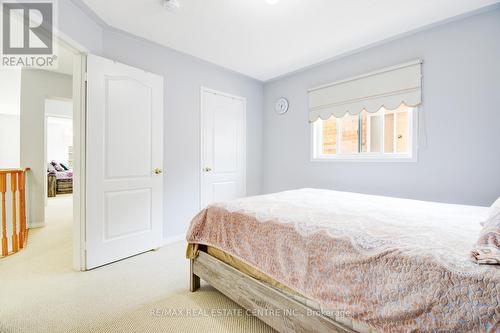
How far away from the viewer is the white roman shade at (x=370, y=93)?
245 cm

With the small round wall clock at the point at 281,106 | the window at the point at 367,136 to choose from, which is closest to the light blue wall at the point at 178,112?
the small round wall clock at the point at 281,106

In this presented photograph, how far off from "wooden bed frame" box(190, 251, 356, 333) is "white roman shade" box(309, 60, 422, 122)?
2426 millimetres

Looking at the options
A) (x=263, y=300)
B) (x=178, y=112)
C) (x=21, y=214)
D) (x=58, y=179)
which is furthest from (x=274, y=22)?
(x=58, y=179)

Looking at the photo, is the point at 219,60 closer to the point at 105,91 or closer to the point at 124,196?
the point at 105,91

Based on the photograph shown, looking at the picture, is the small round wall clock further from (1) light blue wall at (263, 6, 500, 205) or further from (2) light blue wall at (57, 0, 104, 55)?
(2) light blue wall at (57, 0, 104, 55)

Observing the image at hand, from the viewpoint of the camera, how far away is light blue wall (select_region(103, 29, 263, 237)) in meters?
2.70

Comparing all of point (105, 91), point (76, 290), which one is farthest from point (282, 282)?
point (105, 91)

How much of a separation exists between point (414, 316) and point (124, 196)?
2588 millimetres

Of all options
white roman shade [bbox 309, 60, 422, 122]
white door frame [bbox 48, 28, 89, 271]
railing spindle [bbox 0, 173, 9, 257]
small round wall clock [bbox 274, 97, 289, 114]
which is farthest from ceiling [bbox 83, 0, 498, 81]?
railing spindle [bbox 0, 173, 9, 257]

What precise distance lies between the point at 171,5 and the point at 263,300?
2494mm

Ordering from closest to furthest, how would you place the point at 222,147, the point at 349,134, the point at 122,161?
the point at 122,161 → the point at 349,134 → the point at 222,147

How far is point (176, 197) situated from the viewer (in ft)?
9.91

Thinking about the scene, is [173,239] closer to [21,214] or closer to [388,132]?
[21,214]

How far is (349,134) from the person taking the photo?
319 centimetres
